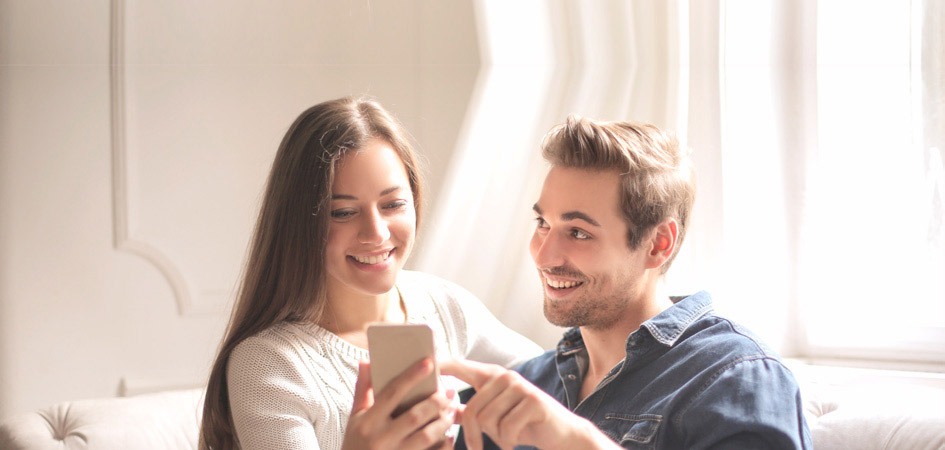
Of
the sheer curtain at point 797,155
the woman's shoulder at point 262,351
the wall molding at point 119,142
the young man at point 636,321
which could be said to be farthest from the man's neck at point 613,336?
the wall molding at point 119,142

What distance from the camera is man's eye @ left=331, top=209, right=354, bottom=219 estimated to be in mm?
1409

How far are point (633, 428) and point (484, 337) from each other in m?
0.56

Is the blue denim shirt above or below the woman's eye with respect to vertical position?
below

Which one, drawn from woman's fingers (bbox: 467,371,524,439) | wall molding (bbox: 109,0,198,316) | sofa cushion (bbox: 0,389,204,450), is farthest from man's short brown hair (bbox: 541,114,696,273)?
wall molding (bbox: 109,0,198,316)

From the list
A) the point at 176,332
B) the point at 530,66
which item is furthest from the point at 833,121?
the point at 176,332

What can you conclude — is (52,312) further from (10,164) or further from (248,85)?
(248,85)

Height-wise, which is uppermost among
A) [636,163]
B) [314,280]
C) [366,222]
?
[636,163]

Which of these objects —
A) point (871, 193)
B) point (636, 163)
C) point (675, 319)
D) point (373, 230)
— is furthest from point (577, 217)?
point (871, 193)

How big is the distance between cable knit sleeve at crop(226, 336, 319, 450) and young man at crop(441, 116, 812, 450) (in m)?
0.34

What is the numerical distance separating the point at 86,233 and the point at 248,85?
0.65 meters

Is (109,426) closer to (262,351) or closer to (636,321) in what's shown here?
(262,351)

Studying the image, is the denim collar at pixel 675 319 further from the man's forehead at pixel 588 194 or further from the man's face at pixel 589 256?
the man's forehead at pixel 588 194

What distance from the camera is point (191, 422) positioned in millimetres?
1704

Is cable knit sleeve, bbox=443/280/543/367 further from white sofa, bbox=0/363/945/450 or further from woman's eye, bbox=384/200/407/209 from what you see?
white sofa, bbox=0/363/945/450
